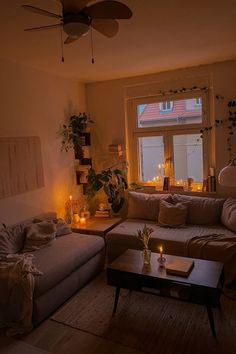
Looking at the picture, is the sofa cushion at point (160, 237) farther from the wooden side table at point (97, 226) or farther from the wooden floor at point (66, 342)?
the wooden floor at point (66, 342)

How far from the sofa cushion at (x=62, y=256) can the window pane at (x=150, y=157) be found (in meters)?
1.50

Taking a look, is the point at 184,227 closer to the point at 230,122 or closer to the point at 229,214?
the point at 229,214

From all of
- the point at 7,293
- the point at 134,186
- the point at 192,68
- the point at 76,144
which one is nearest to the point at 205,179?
the point at 134,186

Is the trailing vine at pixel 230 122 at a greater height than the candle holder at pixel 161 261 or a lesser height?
greater

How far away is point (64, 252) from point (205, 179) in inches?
90.7

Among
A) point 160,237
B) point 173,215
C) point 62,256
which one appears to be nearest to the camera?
point 62,256

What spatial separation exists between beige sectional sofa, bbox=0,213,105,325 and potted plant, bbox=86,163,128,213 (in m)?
0.89

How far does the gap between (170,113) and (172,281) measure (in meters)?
2.72

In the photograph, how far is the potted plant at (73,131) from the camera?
4246 millimetres

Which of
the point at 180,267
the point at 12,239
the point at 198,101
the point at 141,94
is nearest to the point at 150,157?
the point at 141,94

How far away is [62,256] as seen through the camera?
294 cm

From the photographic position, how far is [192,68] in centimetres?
395

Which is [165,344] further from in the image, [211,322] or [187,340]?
[211,322]

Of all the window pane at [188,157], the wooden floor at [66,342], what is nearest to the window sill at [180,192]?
the window pane at [188,157]
